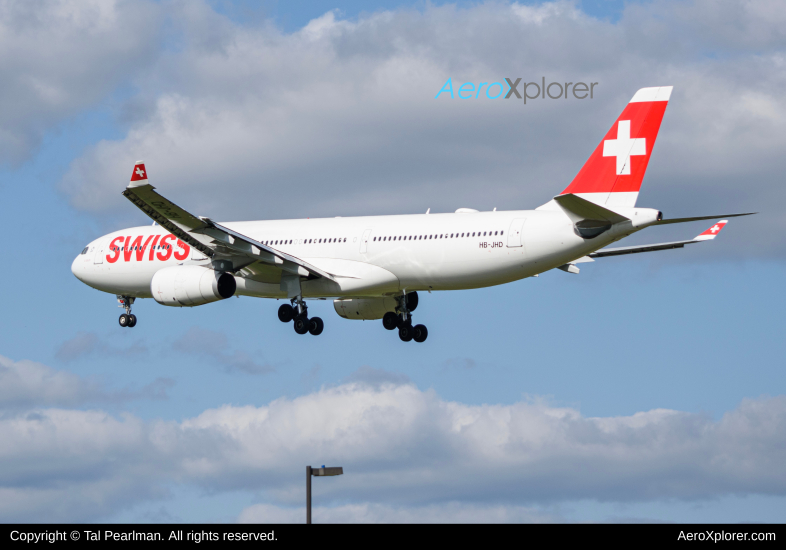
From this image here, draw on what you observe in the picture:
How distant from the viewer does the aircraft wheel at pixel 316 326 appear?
4347cm

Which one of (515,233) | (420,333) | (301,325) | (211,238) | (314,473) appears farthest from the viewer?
(420,333)

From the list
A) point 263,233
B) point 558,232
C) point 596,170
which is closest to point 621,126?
point 596,170

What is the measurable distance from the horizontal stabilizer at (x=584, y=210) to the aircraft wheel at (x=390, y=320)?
11.7m

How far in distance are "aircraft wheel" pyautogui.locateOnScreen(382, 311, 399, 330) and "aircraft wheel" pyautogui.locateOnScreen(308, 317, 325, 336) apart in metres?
3.47

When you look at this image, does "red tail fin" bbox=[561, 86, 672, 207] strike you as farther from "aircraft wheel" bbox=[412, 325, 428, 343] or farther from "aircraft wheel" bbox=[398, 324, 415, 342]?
"aircraft wheel" bbox=[398, 324, 415, 342]

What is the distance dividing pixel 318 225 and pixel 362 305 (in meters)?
4.57

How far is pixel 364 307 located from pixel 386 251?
6.19 metres

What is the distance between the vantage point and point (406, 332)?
45250 mm

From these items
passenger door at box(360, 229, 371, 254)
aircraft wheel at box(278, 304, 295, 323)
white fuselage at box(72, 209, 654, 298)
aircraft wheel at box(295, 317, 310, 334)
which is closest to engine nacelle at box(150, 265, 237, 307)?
white fuselage at box(72, 209, 654, 298)

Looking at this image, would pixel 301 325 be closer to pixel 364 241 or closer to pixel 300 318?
pixel 300 318

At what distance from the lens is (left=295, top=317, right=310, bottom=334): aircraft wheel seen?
142 ft

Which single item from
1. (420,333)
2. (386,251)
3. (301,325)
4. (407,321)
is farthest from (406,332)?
(386,251)

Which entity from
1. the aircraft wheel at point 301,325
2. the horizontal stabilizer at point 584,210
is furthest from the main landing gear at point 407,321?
the horizontal stabilizer at point 584,210
